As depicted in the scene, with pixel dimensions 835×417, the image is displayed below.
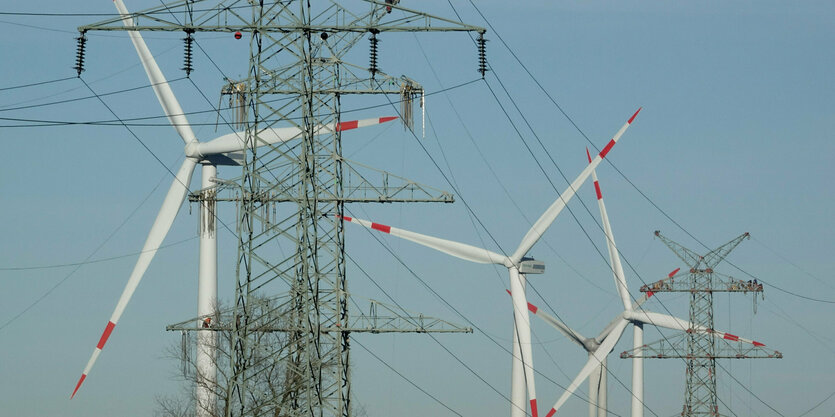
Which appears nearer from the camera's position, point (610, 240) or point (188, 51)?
point (188, 51)

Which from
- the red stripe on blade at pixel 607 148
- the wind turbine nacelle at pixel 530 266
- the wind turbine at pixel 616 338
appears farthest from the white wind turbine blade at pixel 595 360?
the red stripe on blade at pixel 607 148

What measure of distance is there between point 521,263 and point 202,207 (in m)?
24.5

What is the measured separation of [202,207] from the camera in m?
67.8

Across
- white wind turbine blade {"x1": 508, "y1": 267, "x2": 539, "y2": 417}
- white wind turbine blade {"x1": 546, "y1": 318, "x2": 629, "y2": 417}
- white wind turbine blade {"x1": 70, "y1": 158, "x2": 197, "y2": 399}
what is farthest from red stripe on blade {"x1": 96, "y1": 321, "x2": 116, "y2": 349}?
white wind turbine blade {"x1": 546, "y1": 318, "x2": 629, "y2": 417}

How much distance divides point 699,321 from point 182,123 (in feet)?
135

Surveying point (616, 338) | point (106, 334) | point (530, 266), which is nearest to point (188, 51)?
point (106, 334)

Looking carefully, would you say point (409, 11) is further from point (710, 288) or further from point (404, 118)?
point (710, 288)

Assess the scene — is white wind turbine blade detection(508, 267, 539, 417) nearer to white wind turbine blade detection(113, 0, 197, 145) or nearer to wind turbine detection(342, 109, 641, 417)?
wind turbine detection(342, 109, 641, 417)

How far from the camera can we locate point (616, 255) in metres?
95.5

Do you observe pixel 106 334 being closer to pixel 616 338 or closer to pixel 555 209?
pixel 555 209

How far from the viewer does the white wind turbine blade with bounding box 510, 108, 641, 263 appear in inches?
3228

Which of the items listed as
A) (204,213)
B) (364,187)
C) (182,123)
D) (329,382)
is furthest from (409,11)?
(182,123)

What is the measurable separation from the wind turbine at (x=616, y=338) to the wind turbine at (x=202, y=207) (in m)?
24.7

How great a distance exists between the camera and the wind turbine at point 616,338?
97.2 m
